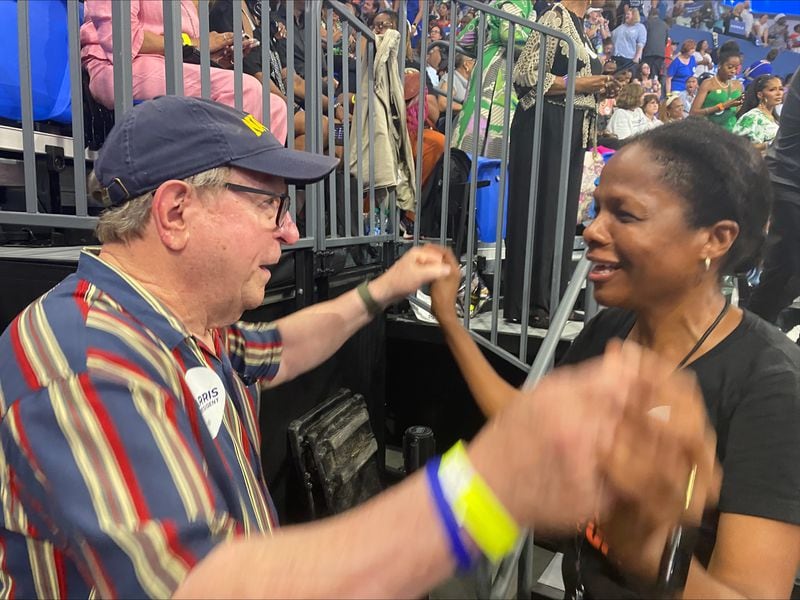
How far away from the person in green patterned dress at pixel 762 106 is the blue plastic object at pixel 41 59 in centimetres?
471

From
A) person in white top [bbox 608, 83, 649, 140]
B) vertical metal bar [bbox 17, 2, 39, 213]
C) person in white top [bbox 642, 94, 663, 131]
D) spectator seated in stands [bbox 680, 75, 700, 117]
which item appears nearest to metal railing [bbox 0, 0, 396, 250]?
vertical metal bar [bbox 17, 2, 39, 213]

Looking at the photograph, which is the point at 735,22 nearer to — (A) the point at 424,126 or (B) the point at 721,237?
(A) the point at 424,126

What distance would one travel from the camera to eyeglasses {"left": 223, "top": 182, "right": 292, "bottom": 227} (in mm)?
1085

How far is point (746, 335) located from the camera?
103 centimetres

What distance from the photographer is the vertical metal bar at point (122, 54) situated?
155 centimetres

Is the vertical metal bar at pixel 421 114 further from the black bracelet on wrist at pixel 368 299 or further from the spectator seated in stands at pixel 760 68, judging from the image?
the spectator seated in stands at pixel 760 68

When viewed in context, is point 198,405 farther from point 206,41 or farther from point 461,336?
point 206,41

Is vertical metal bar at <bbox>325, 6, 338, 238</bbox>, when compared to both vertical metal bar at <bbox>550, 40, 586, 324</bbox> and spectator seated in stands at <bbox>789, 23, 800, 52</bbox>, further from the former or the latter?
spectator seated in stands at <bbox>789, 23, 800, 52</bbox>

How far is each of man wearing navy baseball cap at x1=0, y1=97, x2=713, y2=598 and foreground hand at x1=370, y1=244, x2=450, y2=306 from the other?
0.38m

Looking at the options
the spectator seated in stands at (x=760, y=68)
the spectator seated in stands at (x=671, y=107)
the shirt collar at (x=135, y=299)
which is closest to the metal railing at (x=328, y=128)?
the shirt collar at (x=135, y=299)

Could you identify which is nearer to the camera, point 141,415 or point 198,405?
point 141,415

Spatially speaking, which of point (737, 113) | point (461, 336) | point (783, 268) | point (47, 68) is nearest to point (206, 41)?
point (47, 68)

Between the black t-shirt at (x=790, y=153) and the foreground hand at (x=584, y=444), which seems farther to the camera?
the black t-shirt at (x=790, y=153)

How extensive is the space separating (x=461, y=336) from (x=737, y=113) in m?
5.37
